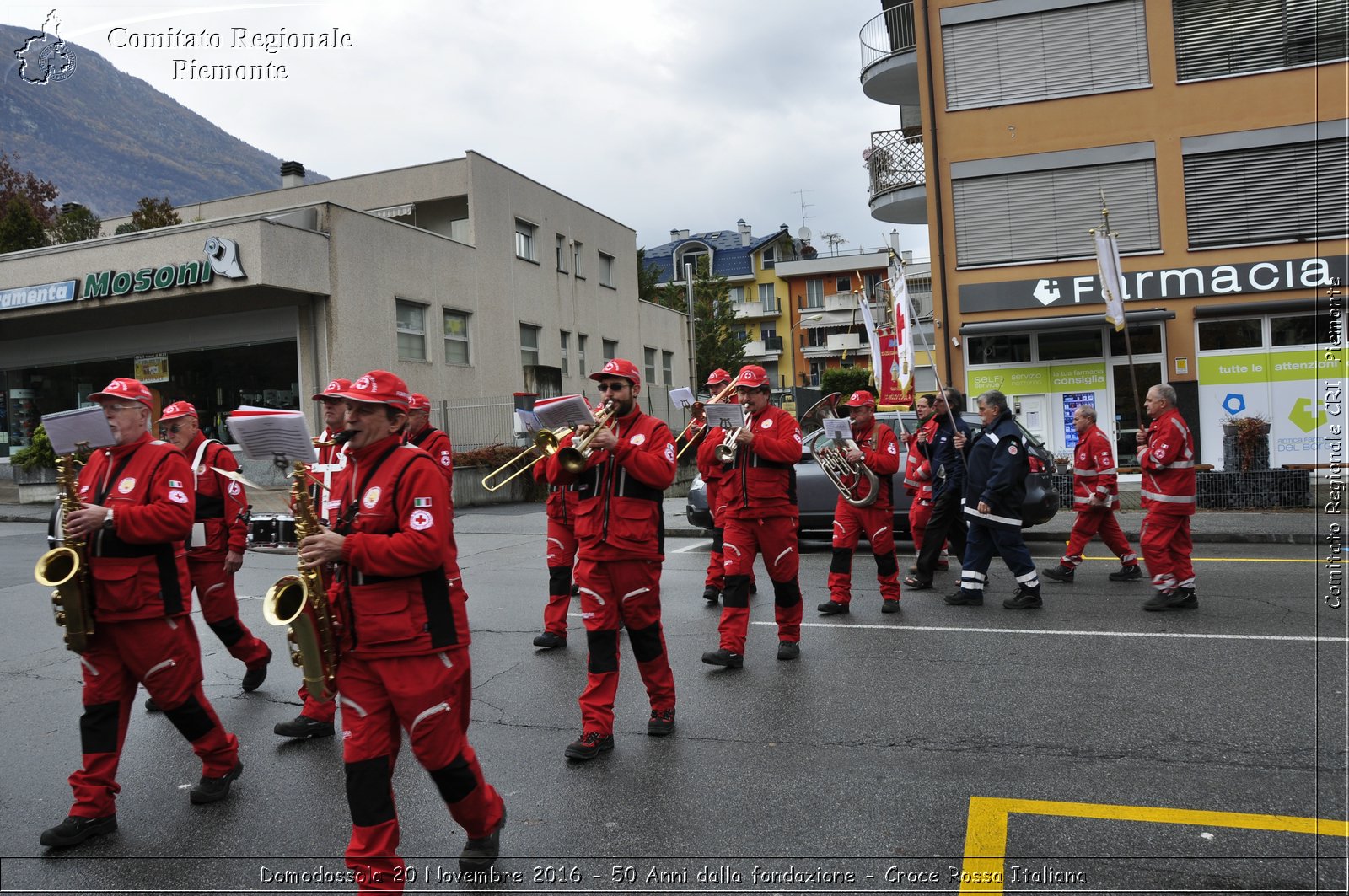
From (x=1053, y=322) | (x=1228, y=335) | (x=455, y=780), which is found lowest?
(x=455, y=780)

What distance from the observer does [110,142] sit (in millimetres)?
110062

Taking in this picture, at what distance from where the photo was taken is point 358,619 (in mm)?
3502

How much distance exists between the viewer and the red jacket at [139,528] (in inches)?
171

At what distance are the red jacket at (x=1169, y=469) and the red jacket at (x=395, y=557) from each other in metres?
6.69

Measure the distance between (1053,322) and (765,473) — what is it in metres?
14.8

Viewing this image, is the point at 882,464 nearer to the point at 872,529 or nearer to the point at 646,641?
the point at 872,529

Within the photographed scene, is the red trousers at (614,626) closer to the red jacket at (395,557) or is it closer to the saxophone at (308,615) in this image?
the red jacket at (395,557)

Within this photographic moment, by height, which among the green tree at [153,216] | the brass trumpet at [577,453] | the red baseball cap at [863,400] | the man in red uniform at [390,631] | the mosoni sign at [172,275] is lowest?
the man in red uniform at [390,631]

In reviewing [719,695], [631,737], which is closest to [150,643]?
[631,737]

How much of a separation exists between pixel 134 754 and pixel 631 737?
9.20 feet

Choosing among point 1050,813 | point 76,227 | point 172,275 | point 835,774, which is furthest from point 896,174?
point 76,227

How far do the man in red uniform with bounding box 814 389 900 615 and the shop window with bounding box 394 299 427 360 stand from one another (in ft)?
56.5

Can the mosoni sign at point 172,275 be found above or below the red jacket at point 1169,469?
above

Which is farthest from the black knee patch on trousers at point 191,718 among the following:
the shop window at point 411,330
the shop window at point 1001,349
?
the shop window at point 411,330
